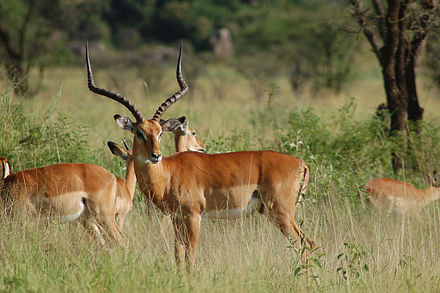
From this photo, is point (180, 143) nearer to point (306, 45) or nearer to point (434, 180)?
point (434, 180)

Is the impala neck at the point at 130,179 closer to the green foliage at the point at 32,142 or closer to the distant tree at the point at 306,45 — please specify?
the green foliage at the point at 32,142

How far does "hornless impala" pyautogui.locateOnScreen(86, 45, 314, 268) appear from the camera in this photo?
170 inches

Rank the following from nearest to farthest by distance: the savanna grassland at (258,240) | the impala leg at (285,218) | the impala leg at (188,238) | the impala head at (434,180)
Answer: the savanna grassland at (258,240)
the impala leg at (188,238)
the impala leg at (285,218)
the impala head at (434,180)

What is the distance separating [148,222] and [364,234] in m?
1.93

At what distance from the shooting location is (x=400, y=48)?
7.21m

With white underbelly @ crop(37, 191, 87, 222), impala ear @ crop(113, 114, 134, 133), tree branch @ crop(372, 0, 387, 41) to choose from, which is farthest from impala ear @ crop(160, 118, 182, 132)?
tree branch @ crop(372, 0, 387, 41)

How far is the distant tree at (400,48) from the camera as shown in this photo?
23.1 feet

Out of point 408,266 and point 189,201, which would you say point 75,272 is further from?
point 408,266

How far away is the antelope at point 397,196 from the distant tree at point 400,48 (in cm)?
126

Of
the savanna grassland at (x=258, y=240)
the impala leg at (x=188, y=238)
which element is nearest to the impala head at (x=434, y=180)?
the savanna grassland at (x=258, y=240)

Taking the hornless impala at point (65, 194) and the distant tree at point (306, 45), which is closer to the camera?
the hornless impala at point (65, 194)

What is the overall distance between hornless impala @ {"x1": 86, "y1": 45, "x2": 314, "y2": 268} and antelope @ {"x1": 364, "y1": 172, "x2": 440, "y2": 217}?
1.46 metres

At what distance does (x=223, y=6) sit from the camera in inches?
1668

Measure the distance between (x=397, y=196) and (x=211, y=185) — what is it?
2.21 metres
